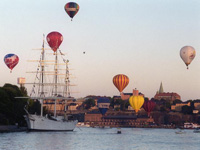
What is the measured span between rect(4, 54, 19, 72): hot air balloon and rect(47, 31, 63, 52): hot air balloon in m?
16.6

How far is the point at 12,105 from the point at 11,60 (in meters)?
8.91

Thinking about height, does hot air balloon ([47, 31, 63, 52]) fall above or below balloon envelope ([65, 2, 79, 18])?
below

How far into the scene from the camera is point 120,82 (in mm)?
141125

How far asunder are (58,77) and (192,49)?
108 feet

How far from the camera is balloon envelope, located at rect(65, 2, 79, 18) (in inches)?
3770

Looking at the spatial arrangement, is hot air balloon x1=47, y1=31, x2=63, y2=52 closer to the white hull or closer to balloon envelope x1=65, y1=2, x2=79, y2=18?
balloon envelope x1=65, y1=2, x2=79, y2=18

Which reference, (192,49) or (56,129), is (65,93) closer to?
(56,129)

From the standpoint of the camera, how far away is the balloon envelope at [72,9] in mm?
95750

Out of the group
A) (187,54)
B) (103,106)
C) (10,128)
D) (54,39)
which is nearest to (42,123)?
(10,128)

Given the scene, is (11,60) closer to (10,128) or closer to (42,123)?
(42,123)

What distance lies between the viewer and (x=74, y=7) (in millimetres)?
96188

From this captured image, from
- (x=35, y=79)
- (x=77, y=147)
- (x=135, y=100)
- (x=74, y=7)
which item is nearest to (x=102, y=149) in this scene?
(x=77, y=147)

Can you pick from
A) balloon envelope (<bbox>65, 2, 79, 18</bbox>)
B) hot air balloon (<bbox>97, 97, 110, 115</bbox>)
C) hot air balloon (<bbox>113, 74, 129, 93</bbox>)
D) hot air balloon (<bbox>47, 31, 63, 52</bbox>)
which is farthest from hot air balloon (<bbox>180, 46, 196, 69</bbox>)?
hot air balloon (<bbox>97, 97, 110, 115</bbox>)

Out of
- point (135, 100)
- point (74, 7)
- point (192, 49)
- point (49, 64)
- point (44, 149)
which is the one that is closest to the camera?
point (44, 149)
